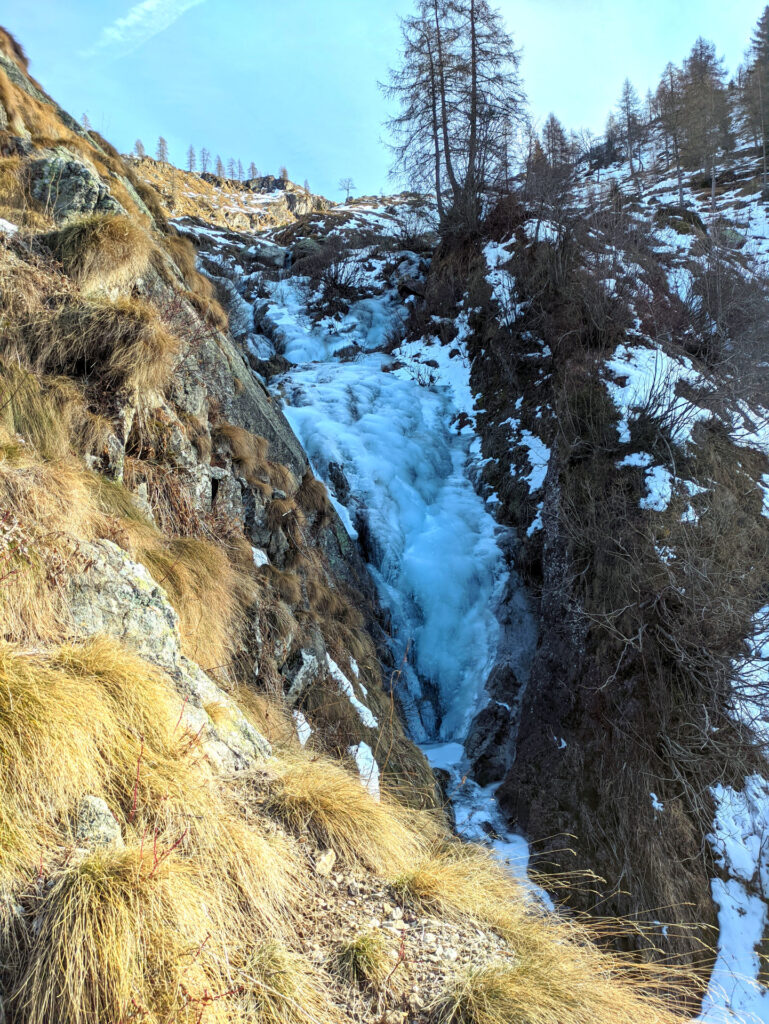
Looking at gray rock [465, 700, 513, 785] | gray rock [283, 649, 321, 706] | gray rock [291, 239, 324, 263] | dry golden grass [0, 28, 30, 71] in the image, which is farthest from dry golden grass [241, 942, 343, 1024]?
gray rock [291, 239, 324, 263]

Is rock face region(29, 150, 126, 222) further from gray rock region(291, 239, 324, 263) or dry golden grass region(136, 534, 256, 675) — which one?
gray rock region(291, 239, 324, 263)

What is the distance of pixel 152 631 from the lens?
2.97m

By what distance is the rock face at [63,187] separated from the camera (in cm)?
532

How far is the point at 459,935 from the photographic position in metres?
2.19

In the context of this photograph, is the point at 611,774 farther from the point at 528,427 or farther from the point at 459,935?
the point at 528,427

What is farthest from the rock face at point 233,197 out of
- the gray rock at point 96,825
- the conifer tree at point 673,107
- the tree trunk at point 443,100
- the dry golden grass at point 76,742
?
the gray rock at point 96,825

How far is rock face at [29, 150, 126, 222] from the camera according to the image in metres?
5.32

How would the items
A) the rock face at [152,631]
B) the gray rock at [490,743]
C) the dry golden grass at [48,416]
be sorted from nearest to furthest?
the rock face at [152,631], the dry golden grass at [48,416], the gray rock at [490,743]

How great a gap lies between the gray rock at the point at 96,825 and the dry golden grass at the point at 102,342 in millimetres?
3578

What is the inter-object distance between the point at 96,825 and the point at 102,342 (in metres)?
3.87

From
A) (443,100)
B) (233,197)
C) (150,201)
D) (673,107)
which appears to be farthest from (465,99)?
(233,197)

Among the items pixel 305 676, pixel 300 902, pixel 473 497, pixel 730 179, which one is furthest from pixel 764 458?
pixel 730 179

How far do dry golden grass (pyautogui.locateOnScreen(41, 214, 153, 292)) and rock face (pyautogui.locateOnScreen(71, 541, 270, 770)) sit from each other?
2968mm

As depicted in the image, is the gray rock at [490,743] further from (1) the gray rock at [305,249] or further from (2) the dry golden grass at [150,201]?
(1) the gray rock at [305,249]
